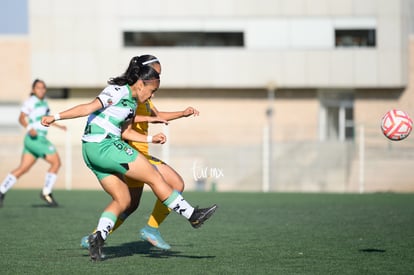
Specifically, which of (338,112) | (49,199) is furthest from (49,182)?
(338,112)

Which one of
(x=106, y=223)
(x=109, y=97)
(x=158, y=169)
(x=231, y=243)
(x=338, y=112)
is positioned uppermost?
(x=109, y=97)

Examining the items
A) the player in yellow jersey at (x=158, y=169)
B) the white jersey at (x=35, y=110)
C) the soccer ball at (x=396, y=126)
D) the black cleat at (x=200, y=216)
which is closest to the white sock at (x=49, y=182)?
the white jersey at (x=35, y=110)

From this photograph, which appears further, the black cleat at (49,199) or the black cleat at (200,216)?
the black cleat at (49,199)

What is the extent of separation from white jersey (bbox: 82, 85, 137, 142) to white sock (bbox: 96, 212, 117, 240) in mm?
723

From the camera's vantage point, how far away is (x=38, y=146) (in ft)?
52.9

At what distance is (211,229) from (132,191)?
10.0 ft

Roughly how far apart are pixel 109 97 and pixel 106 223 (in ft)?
3.84

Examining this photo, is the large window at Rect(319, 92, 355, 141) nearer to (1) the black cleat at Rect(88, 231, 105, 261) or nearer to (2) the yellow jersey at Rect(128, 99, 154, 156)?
(2) the yellow jersey at Rect(128, 99, 154, 156)

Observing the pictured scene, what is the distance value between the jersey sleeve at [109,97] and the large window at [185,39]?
30554mm

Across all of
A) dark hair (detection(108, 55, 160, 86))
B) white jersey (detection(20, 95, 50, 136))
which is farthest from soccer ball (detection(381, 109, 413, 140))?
white jersey (detection(20, 95, 50, 136))

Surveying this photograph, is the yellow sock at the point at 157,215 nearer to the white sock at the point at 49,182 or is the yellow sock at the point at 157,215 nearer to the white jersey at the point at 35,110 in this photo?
the white jersey at the point at 35,110

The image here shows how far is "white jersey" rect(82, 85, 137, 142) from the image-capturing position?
27.5 ft

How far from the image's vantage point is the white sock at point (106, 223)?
839 cm

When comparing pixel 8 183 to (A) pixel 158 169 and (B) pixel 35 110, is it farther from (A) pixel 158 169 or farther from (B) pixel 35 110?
(A) pixel 158 169
